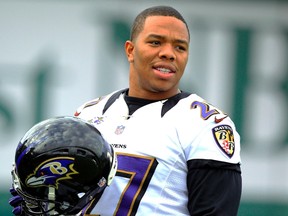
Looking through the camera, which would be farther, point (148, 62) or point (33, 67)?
point (33, 67)

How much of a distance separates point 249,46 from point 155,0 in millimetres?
1038

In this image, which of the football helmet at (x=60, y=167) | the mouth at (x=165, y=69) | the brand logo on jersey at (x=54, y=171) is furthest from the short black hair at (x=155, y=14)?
the brand logo on jersey at (x=54, y=171)

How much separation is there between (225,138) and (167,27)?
2.05ft

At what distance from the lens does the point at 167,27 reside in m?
4.51

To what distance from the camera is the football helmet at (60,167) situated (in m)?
3.70

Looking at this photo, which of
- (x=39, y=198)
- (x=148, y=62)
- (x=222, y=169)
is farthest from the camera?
(x=148, y=62)

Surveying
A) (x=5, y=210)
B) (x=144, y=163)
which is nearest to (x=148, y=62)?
(x=144, y=163)

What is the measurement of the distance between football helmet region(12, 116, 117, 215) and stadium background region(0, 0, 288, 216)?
5.41 m

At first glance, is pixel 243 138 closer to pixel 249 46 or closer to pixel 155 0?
pixel 249 46

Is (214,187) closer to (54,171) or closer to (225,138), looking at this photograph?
(225,138)

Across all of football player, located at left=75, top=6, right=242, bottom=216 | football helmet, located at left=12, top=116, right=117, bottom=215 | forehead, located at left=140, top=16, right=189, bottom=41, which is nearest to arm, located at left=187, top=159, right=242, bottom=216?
football player, located at left=75, top=6, right=242, bottom=216

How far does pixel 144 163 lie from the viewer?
4301 millimetres

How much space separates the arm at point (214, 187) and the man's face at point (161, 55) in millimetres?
Result: 479

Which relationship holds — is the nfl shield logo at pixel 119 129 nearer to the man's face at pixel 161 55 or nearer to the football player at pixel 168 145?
the football player at pixel 168 145
